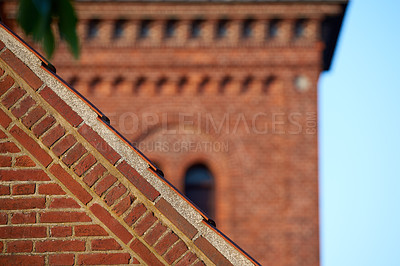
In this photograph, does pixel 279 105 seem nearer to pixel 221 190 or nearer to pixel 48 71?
pixel 221 190

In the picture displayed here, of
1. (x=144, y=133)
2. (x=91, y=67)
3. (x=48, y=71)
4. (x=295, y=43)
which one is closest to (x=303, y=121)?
(x=295, y=43)

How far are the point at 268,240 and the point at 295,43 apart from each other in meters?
3.58

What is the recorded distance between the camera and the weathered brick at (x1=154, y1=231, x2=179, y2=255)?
9.55 ft

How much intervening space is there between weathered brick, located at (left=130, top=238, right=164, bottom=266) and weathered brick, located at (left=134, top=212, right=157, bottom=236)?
0.05 m

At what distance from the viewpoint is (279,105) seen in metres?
10.2

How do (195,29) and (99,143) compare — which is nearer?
(99,143)

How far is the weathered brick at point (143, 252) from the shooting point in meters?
2.92

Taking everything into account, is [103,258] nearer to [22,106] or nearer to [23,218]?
[23,218]

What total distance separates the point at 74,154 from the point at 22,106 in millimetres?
388

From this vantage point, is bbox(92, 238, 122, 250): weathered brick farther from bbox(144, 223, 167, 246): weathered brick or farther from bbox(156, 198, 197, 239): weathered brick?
bbox(156, 198, 197, 239): weathered brick

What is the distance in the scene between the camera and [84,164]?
118 inches

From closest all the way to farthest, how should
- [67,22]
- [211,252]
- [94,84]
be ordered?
[67,22] → [211,252] → [94,84]

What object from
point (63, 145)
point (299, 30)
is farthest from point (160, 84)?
→ point (63, 145)

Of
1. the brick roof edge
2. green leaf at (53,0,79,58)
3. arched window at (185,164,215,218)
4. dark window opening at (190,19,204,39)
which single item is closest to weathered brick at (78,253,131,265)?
the brick roof edge
